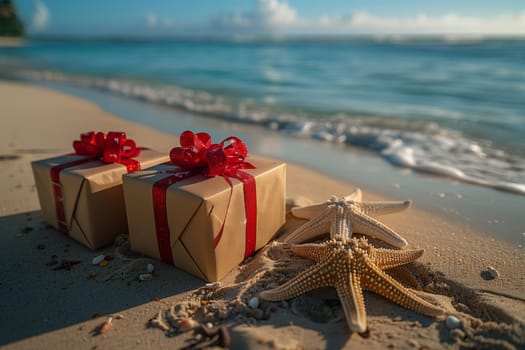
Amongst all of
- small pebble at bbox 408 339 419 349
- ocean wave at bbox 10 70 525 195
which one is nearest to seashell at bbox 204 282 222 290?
small pebble at bbox 408 339 419 349

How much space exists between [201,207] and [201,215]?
0.05 metres

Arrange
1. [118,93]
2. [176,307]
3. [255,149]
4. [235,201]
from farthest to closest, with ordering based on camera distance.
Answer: [118,93] < [255,149] < [235,201] < [176,307]

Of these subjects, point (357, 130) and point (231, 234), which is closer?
point (231, 234)

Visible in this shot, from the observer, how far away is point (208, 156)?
2.31 meters

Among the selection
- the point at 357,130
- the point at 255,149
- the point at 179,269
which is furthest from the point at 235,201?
the point at 357,130

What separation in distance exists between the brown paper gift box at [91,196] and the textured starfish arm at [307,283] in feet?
4.47

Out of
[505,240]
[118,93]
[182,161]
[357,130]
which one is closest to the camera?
[182,161]

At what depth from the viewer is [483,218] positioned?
3.17m

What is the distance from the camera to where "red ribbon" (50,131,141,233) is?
8.81 feet

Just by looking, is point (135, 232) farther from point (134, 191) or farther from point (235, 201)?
point (235, 201)

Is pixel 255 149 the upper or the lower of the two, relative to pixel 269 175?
lower

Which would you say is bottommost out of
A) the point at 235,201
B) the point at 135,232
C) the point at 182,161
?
the point at 135,232

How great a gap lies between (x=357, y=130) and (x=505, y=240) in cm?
372

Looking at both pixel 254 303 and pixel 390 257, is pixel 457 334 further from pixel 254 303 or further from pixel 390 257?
pixel 254 303
